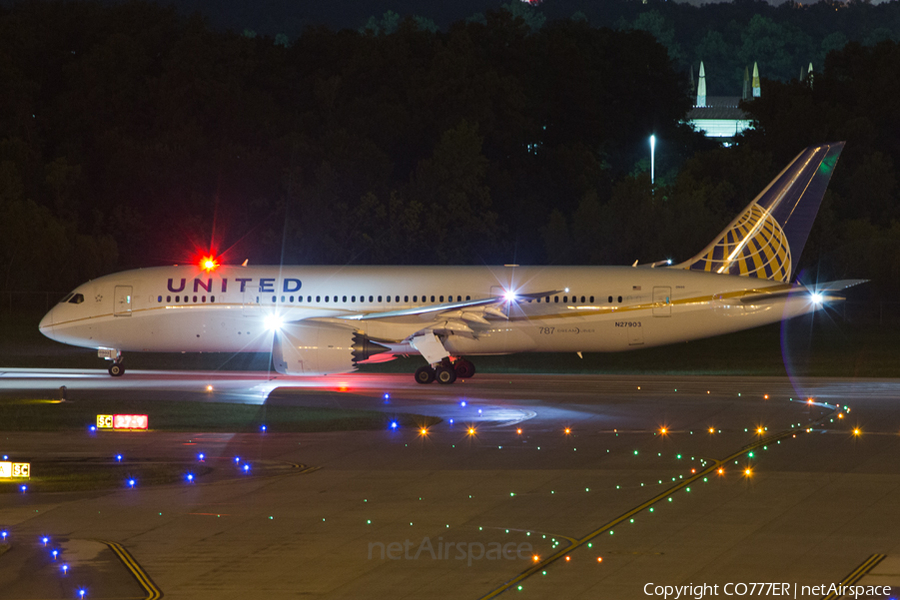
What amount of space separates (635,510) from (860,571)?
3.24 metres

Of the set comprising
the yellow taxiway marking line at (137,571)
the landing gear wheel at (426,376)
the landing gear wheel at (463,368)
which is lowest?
the yellow taxiway marking line at (137,571)

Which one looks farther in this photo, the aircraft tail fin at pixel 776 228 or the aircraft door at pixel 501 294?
the aircraft tail fin at pixel 776 228

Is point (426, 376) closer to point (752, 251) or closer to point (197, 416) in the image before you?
point (197, 416)

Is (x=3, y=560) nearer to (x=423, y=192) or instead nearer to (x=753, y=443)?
(x=753, y=443)

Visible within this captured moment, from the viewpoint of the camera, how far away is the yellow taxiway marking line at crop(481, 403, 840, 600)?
10.5 metres

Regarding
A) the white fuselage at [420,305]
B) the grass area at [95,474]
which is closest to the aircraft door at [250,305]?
the white fuselage at [420,305]

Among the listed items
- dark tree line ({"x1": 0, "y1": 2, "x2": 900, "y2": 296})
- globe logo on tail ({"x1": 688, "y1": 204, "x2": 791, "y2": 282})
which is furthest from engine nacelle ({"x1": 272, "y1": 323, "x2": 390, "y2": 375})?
dark tree line ({"x1": 0, "y1": 2, "x2": 900, "y2": 296})

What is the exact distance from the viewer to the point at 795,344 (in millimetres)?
44938

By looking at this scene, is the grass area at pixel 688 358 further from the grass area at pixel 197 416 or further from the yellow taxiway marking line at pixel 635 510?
Answer: the yellow taxiway marking line at pixel 635 510

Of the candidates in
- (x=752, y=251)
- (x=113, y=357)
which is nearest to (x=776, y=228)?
(x=752, y=251)

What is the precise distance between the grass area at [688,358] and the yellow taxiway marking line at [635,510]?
49.3ft

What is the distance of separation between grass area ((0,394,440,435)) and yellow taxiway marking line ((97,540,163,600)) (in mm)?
8696

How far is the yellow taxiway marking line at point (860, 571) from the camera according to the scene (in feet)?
32.2

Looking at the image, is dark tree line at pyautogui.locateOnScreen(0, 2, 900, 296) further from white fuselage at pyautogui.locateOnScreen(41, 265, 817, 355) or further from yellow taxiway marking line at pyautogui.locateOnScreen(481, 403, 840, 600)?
yellow taxiway marking line at pyautogui.locateOnScreen(481, 403, 840, 600)
